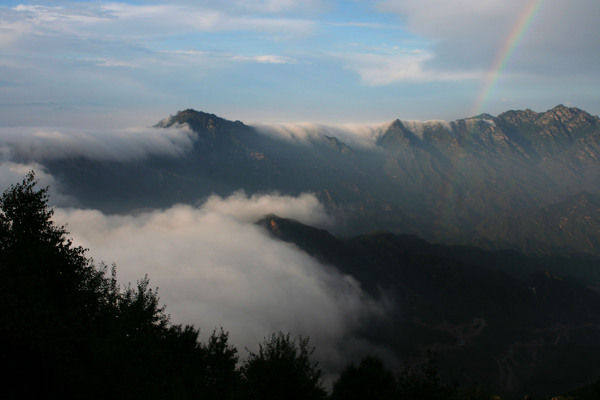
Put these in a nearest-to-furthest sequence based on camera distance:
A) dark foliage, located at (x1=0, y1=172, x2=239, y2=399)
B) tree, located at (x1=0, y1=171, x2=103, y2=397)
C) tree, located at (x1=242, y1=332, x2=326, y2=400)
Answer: tree, located at (x1=0, y1=171, x2=103, y2=397), dark foliage, located at (x1=0, y1=172, x2=239, y2=399), tree, located at (x1=242, y1=332, x2=326, y2=400)

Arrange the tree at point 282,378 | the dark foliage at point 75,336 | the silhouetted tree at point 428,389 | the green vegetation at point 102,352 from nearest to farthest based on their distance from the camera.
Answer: the dark foliage at point 75,336
the green vegetation at point 102,352
the silhouetted tree at point 428,389
the tree at point 282,378

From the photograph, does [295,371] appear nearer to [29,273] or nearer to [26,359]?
[26,359]

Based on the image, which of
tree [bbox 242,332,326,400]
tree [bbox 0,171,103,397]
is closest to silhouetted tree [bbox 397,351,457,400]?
tree [bbox 242,332,326,400]

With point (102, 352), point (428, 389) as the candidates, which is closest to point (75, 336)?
point (102, 352)

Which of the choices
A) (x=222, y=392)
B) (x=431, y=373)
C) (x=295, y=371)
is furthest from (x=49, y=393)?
(x=431, y=373)

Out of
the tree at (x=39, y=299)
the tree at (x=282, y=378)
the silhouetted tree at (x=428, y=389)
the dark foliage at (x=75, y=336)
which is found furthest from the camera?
the tree at (x=282, y=378)

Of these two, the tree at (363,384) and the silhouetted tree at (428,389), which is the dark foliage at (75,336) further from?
the silhouetted tree at (428,389)

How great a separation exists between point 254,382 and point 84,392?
18810 mm

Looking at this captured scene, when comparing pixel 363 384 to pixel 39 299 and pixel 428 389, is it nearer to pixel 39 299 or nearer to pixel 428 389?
pixel 428 389

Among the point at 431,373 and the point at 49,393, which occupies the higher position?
the point at 431,373

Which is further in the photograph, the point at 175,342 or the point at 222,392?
the point at 175,342

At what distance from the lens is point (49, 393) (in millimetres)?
26375

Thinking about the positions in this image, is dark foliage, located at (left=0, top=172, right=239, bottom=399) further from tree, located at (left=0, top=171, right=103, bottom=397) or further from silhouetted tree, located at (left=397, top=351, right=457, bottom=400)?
silhouetted tree, located at (left=397, top=351, right=457, bottom=400)

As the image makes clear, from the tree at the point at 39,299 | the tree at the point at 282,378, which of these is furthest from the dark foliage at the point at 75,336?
the tree at the point at 282,378
